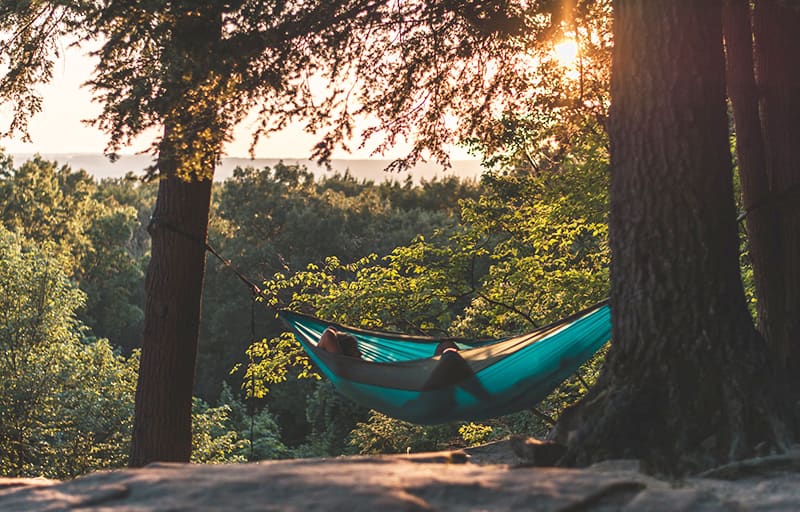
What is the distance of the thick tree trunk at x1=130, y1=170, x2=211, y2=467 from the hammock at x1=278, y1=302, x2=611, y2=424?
665mm

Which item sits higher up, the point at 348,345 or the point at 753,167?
the point at 753,167

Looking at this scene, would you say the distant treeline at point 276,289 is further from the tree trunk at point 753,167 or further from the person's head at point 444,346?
the tree trunk at point 753,167

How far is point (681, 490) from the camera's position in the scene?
7.61 ft

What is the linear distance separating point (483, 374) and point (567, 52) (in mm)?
2935

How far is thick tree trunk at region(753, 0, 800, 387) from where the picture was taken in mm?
3744

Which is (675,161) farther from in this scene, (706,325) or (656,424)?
(656,424)

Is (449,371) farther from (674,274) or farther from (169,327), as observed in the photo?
(169,327)

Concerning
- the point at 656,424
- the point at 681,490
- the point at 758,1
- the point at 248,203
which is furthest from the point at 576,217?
the point at 248,203

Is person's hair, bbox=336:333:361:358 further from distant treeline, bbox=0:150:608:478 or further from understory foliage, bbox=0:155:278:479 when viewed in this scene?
understory foliage, bbox=0:155:278:479

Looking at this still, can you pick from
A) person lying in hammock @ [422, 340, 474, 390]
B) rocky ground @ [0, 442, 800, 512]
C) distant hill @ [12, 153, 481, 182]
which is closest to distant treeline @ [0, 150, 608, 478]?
distant hill @ [12, 153, 481, 182]

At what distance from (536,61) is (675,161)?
274 cm

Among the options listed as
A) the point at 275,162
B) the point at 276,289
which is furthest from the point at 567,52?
the point at 275,162

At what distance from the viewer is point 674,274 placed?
120 inches

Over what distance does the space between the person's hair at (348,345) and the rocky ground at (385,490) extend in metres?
2.04
